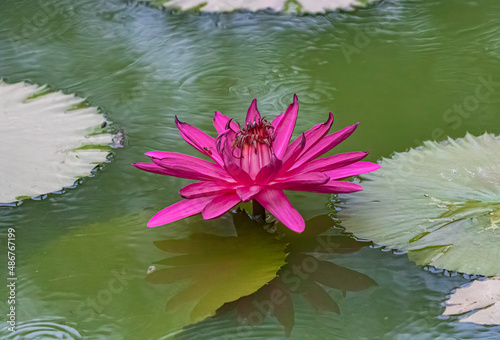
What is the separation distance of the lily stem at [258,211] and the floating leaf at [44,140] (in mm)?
439

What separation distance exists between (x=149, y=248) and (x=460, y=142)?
749 millimetres

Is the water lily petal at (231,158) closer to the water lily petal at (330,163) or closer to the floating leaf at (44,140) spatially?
the water lily petal at (330,163)

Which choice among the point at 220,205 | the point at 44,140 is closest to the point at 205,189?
the point at 220,205

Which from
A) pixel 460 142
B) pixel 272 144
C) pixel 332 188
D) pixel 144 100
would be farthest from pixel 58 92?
pixel 460 142

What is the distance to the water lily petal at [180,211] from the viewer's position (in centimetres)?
120

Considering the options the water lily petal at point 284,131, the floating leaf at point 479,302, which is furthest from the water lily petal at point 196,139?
the floating leaf at point 479,302

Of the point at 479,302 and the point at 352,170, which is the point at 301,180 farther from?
the point at 479,302

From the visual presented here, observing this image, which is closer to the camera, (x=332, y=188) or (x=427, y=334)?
(x=427, y=334)

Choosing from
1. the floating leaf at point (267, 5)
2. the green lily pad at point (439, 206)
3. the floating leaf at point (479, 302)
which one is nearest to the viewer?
the floating leaf at point (479, 302)

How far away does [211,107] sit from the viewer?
1.70 m

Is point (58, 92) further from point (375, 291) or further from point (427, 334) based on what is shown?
point (427, 334)

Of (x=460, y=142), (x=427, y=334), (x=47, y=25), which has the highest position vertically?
(x=47, y=25)

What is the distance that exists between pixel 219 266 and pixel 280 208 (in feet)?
0.52

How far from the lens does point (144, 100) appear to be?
1759 mm
